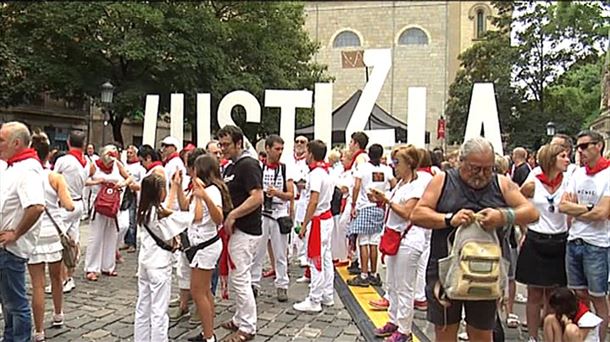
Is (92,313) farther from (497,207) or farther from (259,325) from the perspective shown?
(497,207)

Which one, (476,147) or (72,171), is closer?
(476,147)

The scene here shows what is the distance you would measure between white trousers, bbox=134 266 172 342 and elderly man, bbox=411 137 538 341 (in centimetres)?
208

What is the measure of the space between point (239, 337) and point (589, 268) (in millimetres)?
3011

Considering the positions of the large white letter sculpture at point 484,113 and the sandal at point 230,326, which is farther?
the large white letter sculpture at point 484,113

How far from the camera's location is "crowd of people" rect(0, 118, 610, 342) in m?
3.85

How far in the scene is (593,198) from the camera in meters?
4.90

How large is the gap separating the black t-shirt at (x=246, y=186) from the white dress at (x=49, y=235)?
164 centimetres

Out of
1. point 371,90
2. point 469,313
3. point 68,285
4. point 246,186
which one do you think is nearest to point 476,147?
point 469,313

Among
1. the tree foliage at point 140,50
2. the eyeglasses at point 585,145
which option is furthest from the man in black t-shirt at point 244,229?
the tree foliage at point 140,50

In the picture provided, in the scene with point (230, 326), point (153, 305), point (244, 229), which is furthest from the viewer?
point (230, 326)

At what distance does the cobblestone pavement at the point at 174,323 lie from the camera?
5609 mm

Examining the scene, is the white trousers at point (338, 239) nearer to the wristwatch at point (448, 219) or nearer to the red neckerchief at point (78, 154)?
the red neckerchief at point (78, 154)

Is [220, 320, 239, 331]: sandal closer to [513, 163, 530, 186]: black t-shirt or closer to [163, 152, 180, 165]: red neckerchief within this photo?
[163, 152, 180, 165]: red neckerchief

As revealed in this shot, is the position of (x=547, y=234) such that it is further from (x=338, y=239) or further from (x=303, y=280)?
(x=338, y=239)
